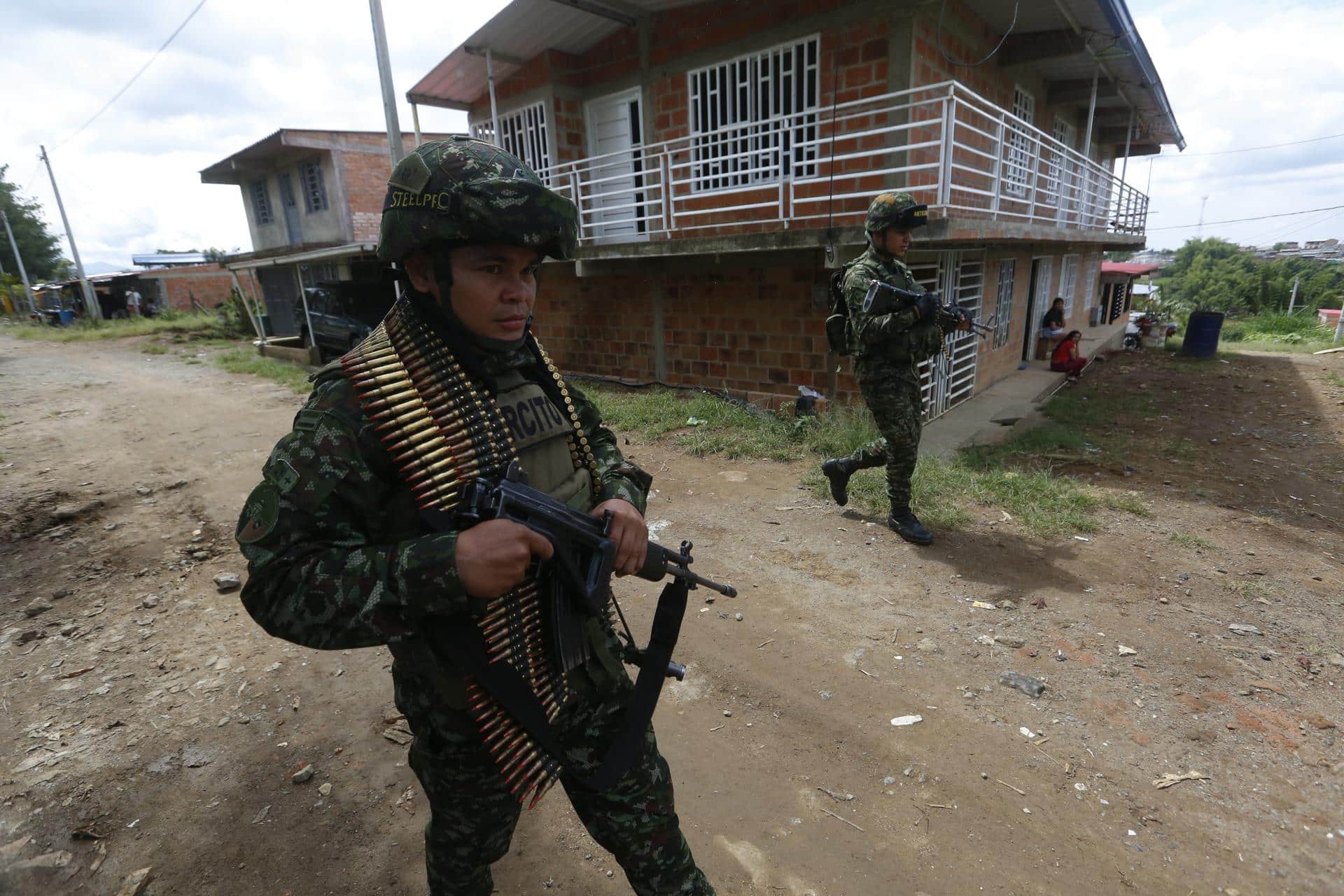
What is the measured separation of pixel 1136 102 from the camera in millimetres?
12039

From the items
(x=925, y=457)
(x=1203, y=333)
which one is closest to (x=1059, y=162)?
(x=1203, y=333)

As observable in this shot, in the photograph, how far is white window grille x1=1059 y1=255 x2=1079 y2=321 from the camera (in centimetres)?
1371

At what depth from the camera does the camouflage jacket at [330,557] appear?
1111mm

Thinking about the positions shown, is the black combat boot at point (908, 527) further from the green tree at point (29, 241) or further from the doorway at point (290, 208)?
the green tree at point (29, 241)

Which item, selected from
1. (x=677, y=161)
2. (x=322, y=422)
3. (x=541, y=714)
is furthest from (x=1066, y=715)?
(x=677, y=161)

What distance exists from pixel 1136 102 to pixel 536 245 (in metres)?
15.1

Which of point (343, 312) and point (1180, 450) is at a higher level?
point (343, 312)

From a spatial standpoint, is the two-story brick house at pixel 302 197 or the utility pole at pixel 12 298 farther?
the utility pole at pixel 12 298

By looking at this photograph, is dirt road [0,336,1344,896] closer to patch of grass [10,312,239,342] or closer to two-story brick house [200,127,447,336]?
two-story brick house [200,127,447,336]

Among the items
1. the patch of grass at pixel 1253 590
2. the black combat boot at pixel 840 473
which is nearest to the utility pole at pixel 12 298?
the black combat boot at pixel 840 473

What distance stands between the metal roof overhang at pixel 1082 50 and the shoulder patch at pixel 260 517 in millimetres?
8871

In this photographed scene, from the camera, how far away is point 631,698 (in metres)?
1.55

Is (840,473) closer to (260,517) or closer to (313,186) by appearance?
(260,517)

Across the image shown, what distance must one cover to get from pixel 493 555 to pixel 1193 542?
4795 mm
